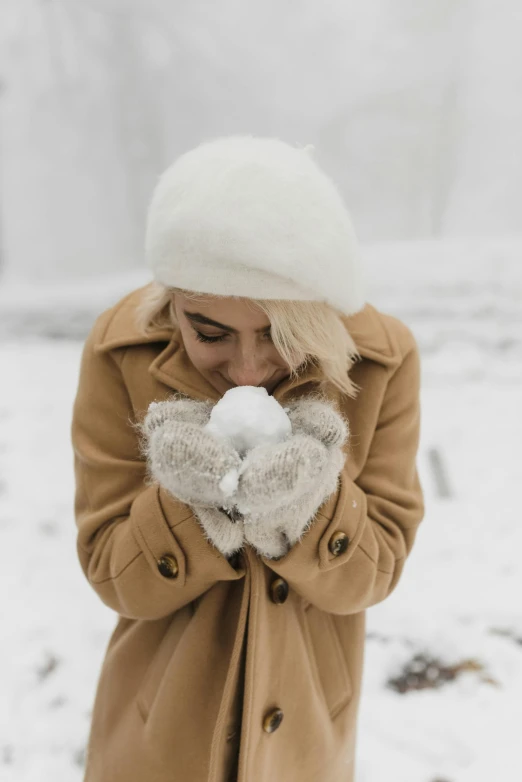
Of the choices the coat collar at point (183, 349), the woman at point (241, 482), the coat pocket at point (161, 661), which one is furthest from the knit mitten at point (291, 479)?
the coat pocket at point (161, 661)

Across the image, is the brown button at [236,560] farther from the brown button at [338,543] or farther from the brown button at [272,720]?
the brown button at [272,720]

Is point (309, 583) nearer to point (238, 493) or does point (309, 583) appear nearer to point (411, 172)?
point (238, 493)

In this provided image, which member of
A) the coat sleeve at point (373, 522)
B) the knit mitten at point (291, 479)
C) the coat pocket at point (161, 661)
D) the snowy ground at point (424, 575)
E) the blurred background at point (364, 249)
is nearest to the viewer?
the knit mitten at point (291, 479)

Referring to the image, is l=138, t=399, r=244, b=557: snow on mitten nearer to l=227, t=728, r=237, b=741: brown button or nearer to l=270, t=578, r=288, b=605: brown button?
l=270, t=578, r=288, b=605: brown button

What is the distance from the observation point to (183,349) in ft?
2.57

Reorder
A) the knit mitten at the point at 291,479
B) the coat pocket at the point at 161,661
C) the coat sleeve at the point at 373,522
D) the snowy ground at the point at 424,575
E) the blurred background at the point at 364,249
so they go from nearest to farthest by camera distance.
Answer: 1. the knit mitten at the point at 291,479
2. the coat sleeve at the point at 373,522
3. the coat pocket at the point at 161,661
4. the snowy ground at the point at 424,575
5. the blurred background at the point at 364,249

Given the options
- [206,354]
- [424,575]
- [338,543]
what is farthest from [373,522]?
[424,575]

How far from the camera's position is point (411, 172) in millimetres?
2125

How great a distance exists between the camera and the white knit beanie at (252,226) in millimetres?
632

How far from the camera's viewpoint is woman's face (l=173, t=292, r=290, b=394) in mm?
681

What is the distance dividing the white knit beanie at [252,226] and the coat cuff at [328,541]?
0.26 metres

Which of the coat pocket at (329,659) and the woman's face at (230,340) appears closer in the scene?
the woman's face at (230,340)

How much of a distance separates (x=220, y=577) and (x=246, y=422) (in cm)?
21

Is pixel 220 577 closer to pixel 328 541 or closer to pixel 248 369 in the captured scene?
pixel 328 541
